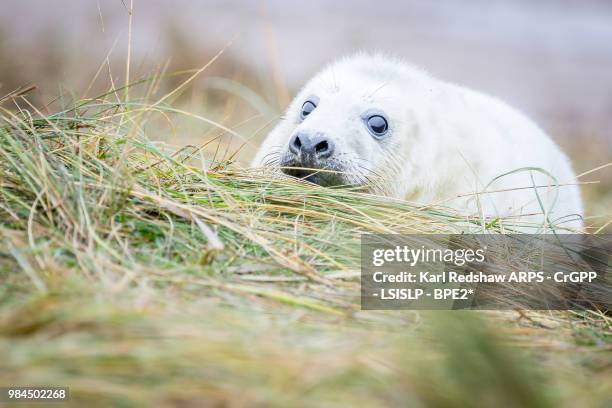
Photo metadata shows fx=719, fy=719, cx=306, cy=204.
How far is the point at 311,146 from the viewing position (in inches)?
127

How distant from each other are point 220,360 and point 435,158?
89.0 inches

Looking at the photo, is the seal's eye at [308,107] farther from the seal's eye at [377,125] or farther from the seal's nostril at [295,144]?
the seal's nostril at [295,144]

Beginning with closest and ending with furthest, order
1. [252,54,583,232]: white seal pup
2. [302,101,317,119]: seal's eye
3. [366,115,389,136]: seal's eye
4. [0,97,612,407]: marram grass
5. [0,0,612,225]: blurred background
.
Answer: [0,97,612,407]: marram grass → [252,54,583,232]: white seal pup → [366,115,389,136]: seal's eye → [302,101,317,119]: seal's eye → [0,0,612,225]: blurred background

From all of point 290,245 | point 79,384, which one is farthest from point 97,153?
point 79,384

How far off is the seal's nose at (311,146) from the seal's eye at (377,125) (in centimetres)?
41

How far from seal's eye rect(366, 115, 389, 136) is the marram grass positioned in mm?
610

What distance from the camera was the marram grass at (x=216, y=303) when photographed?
1.69 meters

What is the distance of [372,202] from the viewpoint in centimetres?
310

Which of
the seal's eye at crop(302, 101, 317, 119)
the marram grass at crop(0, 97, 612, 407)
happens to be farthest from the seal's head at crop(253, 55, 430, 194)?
the marram grass at crop(0, 97, 612, 407)

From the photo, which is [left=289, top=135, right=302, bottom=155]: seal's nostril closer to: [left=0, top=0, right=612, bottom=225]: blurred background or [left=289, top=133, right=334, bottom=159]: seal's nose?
[left=289, top=133, right=334, bottom=159]: seal's nose

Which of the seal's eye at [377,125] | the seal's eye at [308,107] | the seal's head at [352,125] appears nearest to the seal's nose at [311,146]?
the seal's head at [352,125]

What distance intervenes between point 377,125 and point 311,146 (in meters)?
0.54

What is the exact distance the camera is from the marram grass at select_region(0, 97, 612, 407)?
1.69 meters

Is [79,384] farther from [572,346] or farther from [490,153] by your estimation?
[490,153]
